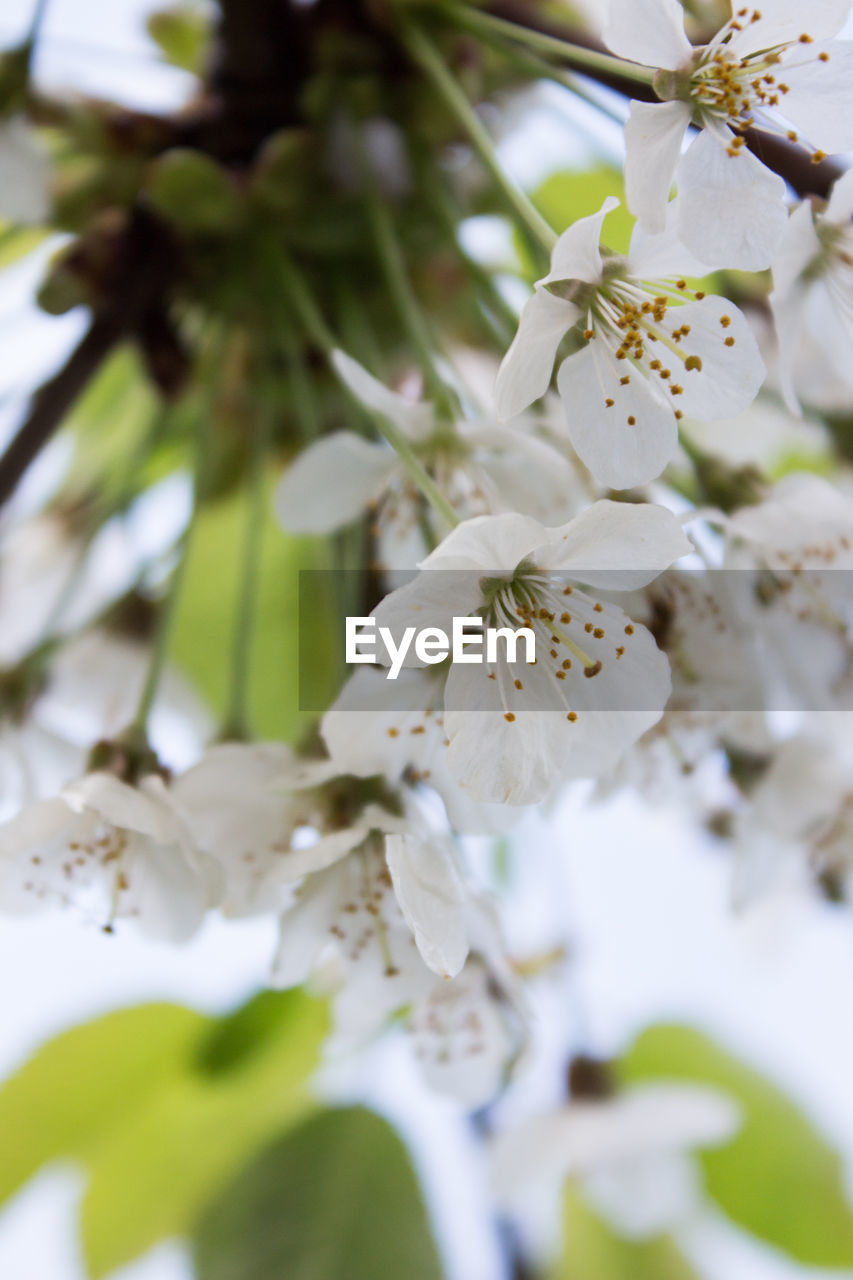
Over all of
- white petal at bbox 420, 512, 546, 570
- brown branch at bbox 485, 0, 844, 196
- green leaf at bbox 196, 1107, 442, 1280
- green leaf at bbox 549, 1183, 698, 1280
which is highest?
brown branch at bbox 485, 0, 844, 196

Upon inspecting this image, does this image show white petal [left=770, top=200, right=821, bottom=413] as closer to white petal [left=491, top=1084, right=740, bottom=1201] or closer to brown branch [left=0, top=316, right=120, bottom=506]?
brown branch [left=0, top=316, right=120, bottom=506]

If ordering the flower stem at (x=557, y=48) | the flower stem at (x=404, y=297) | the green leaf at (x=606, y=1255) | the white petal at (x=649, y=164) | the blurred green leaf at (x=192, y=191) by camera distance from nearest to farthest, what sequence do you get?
1. the white petal at (x=649, y=164)
2. the flower stem at (x=557, y=48)
3. the flower stem at (x=404, y=297)
4. the blurred green leaf at (x=192, y=191)
5. the green leaf at (x=606, y=1255)

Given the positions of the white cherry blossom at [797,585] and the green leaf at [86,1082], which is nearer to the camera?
the white cherry blossom at [797,585]

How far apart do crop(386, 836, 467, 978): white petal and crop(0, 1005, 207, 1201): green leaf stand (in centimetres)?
57

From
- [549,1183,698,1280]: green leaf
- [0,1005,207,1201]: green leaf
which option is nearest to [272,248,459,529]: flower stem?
[0,1005,207,1201]: green leaf

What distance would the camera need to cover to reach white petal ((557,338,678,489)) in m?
0.51

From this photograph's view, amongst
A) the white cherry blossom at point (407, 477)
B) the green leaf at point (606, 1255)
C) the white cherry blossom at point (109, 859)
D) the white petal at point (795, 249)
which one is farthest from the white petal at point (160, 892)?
the green leaf at point (606, 1255)

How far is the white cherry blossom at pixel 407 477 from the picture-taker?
64 centimetres

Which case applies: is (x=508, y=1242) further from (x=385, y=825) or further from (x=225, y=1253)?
(x=385, y=825)

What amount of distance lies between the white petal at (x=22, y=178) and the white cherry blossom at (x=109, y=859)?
438mm

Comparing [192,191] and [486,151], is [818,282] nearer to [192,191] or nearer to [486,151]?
[486,151]

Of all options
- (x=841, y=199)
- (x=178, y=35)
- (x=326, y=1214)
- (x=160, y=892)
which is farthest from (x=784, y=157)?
(x=326, y=1214)

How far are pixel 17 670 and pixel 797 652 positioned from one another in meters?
0.52

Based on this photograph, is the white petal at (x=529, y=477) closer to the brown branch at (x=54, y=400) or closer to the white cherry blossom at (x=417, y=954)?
the white cherry blossom at (x=417, y=954)
